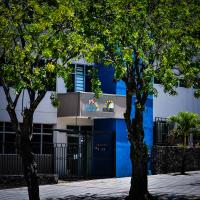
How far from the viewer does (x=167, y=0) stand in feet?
54.2

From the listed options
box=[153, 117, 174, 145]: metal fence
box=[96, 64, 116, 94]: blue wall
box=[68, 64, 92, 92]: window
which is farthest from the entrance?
box=[153, 117, 174, 145]: metal fence

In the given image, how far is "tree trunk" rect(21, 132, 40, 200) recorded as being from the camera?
43.3ft

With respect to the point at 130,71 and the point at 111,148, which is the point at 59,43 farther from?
the point at 111,148

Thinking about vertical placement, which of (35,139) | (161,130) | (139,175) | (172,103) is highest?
(172,103)

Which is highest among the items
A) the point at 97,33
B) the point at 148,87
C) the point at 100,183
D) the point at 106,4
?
the point at 106,4

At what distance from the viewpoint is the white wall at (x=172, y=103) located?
105ft

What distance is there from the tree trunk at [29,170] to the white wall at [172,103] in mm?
18928

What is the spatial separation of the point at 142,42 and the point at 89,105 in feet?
35.8

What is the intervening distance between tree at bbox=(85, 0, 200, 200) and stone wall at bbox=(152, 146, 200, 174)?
36.7 feet

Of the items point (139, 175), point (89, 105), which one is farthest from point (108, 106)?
point (139, 175)

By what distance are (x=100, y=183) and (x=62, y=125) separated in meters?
5.11

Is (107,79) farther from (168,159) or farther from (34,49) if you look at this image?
(34,49)

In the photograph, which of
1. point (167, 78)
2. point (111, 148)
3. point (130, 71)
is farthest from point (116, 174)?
point (167, 78)

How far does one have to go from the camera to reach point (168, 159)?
28.7m
